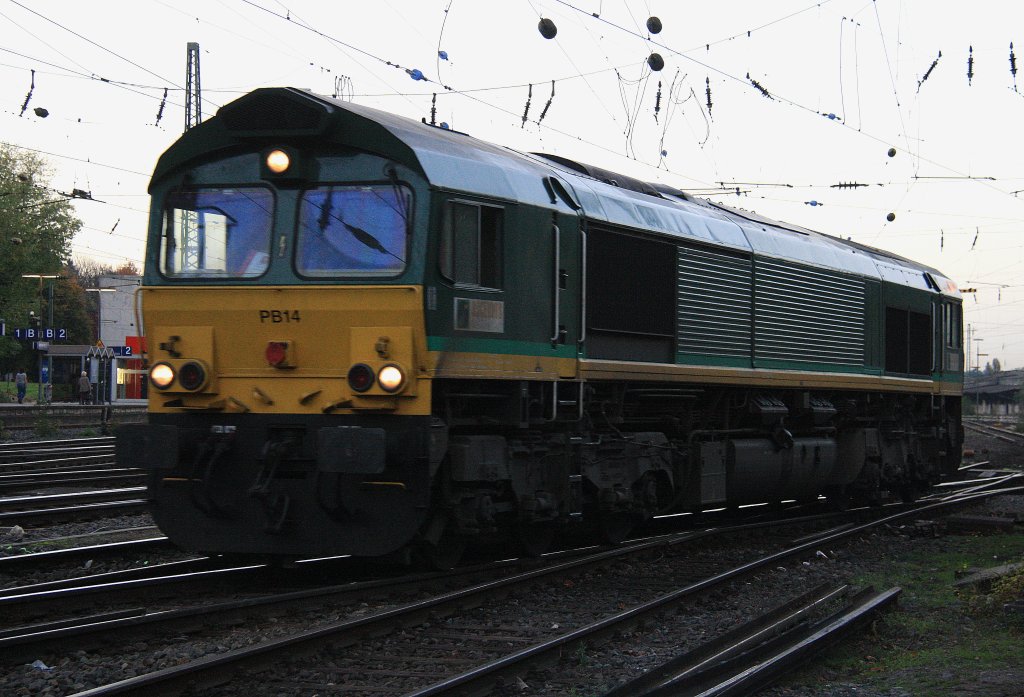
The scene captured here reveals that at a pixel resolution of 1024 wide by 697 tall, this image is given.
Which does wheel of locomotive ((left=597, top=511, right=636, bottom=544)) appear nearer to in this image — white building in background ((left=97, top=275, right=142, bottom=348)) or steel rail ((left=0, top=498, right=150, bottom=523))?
steel rail ((left=0, top=498, right=150, bottom=523))

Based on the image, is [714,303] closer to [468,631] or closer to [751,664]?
[468,631]

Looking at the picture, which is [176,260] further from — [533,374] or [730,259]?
[730,259]

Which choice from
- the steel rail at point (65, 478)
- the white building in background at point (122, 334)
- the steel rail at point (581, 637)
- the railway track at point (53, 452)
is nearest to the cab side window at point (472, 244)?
the steel rail at point (581, 637)

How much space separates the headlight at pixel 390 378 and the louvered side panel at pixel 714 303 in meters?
4.79

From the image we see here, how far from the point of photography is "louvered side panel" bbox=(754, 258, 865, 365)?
49.6 ft

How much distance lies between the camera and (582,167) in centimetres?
1265

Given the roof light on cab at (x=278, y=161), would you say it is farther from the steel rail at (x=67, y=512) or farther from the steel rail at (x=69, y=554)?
the steel rail at (x=67, y=512)

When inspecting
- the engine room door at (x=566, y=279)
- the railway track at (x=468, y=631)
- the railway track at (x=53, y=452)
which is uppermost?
the engine room door at (x=566, y=279)

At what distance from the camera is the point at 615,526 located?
1282 cm

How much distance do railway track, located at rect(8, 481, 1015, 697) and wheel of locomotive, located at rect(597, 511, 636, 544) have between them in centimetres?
81

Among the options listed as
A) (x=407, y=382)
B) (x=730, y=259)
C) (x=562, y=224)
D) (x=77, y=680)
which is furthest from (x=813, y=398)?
(x=77, y=680)

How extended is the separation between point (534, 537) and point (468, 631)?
2961mm

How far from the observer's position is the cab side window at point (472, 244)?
9.56 meters

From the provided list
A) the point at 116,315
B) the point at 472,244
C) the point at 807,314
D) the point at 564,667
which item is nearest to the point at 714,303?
the point at 807,314
